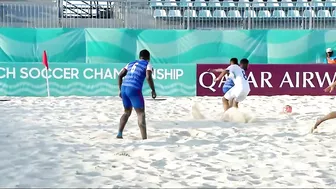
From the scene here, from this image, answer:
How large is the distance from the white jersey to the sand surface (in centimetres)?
75

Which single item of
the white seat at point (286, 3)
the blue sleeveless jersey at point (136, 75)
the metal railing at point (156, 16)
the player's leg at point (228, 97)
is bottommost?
the player's leg at point (228, 97)

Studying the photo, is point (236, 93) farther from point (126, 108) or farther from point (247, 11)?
point (247, 11)

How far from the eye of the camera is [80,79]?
49.5 feet

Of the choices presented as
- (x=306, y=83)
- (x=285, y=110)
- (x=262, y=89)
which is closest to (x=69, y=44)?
(x=262, y=89)

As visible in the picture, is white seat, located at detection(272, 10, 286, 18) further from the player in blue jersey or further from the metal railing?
the player in blue jersey

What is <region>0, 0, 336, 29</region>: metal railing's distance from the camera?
18.1 m

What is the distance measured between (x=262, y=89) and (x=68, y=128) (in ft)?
26.6

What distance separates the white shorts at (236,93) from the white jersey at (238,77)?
0.15 feet

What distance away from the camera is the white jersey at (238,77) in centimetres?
1005

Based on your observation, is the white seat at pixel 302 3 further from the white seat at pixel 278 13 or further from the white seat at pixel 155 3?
the white seat at pixel 155 3

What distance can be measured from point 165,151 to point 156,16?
43.4 ft

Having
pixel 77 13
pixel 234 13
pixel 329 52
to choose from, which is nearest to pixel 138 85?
pixel 329 52

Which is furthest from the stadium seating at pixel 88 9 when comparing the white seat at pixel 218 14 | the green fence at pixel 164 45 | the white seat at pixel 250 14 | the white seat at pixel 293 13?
the white seat at pixel 293 13

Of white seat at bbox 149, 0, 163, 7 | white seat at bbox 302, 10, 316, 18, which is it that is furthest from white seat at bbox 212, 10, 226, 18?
white seat at bbox 302, 10, 316, 18
